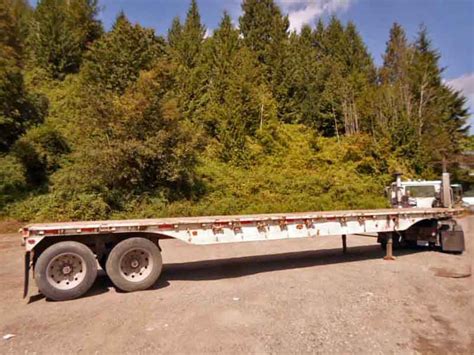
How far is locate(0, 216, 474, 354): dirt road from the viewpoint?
411 cm

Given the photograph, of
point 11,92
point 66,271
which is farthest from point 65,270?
point 11,92

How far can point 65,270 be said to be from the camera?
5.88m

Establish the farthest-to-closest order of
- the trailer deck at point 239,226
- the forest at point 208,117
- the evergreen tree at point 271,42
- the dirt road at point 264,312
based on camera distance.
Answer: the evergreen tree at point 271,42 → the forest at point 208,117 → the trailer deck at point 239,226 → the dirt road at point 264,312

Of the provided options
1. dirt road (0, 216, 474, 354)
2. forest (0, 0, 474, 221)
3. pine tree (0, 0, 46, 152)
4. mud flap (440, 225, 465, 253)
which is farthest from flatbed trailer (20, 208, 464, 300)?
pine tree (0, 0, 46, 152)

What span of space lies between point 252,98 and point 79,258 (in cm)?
2027

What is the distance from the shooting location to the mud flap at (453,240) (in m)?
9.52

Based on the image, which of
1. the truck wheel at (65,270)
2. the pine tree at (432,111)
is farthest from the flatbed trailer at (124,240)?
the pine tree at (432,111)

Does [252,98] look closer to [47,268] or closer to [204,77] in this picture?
[204,77]

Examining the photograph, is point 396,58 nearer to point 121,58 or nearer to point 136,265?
point 121,58

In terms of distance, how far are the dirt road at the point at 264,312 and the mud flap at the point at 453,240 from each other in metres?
1.09

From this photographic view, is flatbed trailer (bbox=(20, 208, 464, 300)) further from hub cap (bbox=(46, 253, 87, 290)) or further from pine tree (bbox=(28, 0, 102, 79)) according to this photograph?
pine tree (bbox=(28, 0, 102, 79))

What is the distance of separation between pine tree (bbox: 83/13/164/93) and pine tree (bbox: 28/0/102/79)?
8192 mm

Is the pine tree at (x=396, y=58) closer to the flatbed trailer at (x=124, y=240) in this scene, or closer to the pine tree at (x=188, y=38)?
the pine tree at (x=188, y=38)

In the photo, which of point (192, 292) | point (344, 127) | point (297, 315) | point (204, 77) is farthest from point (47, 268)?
point (344, 127)
